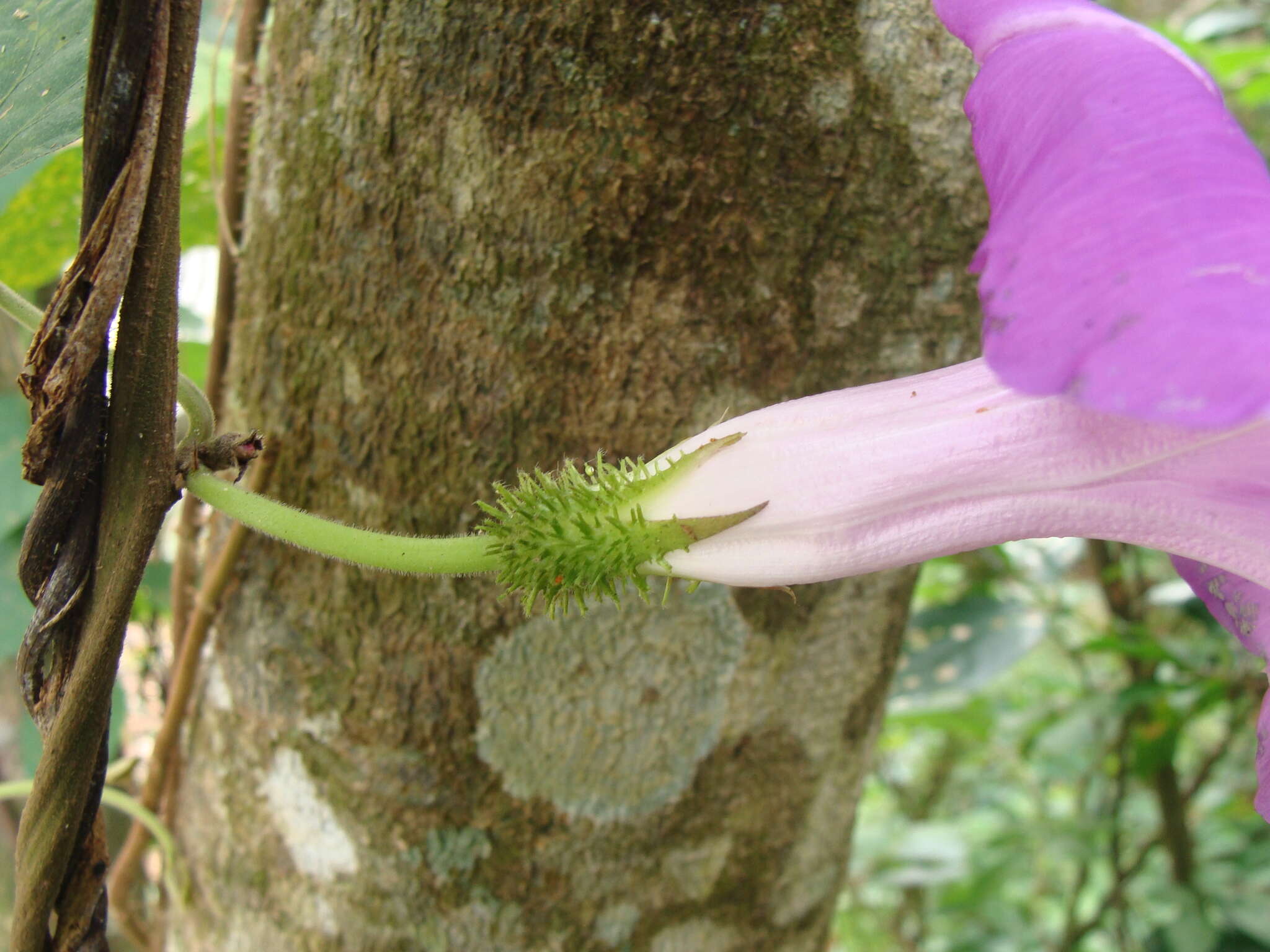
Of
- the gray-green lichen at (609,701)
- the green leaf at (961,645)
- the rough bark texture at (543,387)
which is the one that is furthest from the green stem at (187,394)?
the green leaf at (961,645)

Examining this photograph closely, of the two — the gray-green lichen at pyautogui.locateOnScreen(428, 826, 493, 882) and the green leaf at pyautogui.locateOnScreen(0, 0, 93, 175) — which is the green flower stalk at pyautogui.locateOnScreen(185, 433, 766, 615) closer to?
the green leaf at pyautogui.locateOnScreen(0, 0, 93, 175)

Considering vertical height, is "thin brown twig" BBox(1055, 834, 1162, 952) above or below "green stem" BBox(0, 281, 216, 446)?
below

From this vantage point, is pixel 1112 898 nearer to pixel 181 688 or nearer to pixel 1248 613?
pixel 1248 613

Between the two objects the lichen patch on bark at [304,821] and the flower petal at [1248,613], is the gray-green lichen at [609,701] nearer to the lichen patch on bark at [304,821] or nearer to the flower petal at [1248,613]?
the lichen patch on bark at [304,821]

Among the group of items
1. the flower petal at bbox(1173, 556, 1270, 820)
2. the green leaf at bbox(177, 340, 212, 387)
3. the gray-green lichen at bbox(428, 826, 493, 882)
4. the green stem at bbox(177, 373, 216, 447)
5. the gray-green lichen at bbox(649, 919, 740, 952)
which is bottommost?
the gray-green lichen at bbox(649, 919, 740, 952)

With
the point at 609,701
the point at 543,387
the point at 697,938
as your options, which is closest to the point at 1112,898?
the point at 697,938

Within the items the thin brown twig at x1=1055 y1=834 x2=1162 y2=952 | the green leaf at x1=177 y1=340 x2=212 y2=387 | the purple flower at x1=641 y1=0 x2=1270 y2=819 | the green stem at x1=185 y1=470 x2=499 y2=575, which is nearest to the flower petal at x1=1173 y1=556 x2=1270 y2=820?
the purple flower at x1=641 y1=0 x2=1270 y2=819
